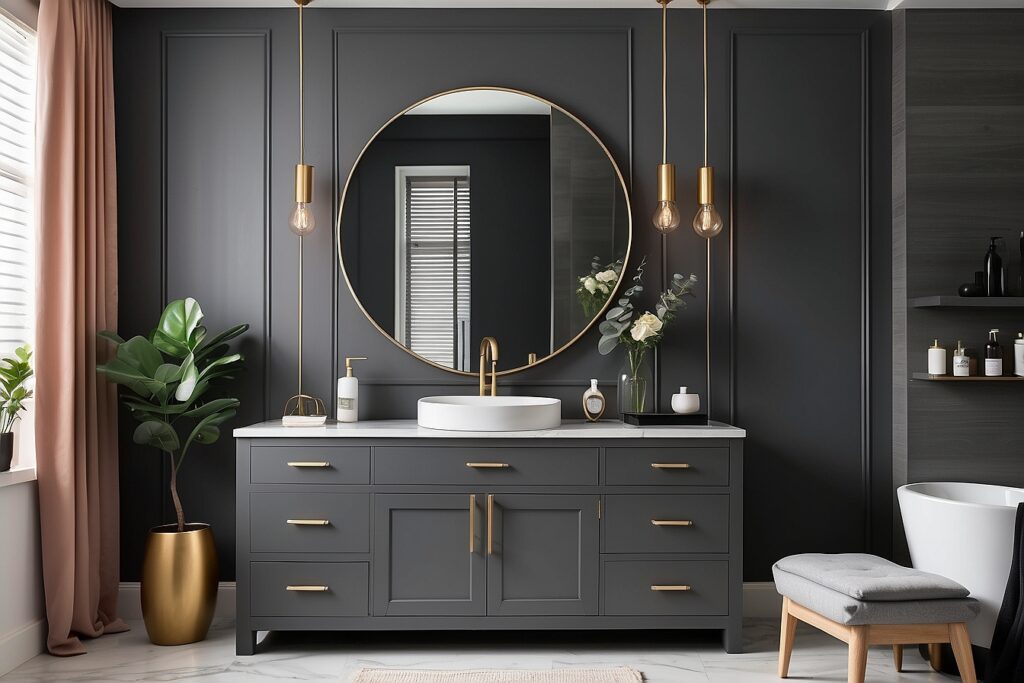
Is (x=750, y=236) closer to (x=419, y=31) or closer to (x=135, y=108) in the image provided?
(x=419, y=31)

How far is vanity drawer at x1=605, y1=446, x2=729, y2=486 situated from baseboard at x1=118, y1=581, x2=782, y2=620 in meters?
0.74

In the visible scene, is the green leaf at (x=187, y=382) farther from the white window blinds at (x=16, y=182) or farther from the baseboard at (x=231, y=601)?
the baseboard at (x=231, y=601)

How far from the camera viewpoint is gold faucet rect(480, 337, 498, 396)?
3.32 metres

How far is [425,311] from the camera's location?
341 centimetres

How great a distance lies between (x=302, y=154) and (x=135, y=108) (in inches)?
28.8

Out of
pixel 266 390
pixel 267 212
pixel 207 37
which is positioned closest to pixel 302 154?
pixel 267 212

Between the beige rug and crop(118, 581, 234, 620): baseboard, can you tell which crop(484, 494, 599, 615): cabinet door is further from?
crop(118, 581, 234, 620): baseboard

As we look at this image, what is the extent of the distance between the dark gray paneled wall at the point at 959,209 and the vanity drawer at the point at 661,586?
1.01m

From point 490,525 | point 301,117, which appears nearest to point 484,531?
point 490,525

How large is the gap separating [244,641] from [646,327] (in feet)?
6.14

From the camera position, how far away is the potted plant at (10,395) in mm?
2734

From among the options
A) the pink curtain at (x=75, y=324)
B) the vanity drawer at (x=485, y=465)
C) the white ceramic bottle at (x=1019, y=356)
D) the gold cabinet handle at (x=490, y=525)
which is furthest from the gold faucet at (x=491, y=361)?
the white ceramic bottle at (x=1019, y=356)

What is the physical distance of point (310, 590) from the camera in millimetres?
2928

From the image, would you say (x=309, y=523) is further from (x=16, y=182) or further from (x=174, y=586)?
(x=16, y=182)
